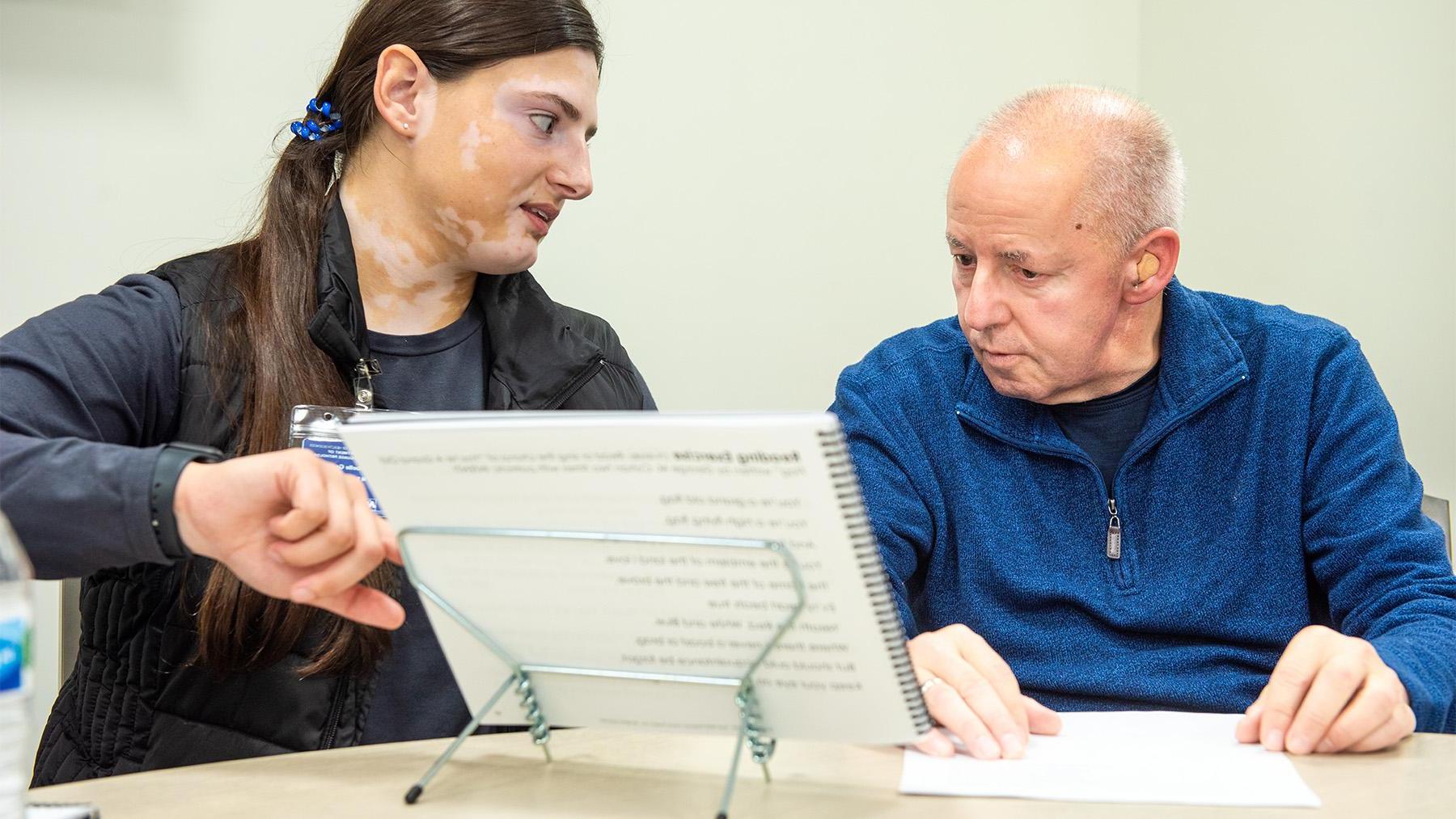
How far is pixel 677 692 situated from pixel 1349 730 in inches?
20.3

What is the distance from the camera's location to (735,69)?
7.37ft

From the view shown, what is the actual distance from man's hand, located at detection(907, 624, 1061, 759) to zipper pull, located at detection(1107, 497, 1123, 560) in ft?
1.34

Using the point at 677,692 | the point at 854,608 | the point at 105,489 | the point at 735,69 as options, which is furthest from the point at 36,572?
the point at 735,69

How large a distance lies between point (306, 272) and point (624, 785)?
87cm

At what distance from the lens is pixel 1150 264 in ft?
4.90

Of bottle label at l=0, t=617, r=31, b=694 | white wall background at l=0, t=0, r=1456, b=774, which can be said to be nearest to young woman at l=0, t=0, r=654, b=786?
bottle label at l=0, t=617, r=31, b=694

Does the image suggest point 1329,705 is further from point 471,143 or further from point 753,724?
point 471,143

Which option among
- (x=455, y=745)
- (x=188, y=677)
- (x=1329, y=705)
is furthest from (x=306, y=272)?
(x=1329, y=705)

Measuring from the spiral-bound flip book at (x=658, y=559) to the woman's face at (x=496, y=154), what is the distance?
2.67ft

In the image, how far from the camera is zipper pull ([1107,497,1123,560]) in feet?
4.66

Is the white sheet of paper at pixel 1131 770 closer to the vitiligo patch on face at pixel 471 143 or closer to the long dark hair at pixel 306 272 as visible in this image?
the long dark hair at pixel 306 272

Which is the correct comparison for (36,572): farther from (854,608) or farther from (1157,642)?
(1157,642)

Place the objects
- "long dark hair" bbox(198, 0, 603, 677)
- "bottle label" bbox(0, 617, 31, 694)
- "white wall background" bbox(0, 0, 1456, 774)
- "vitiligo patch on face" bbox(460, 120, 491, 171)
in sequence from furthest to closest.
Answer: "white wall background" bbox(0, 0, 1456, 774) < "vitiligo patch on face" bbox(460, 120, 491, 171) < "long dark hair" bbox(198, 0, 603, 677) < "bottle label" bbox(0, 617, 31, 694)

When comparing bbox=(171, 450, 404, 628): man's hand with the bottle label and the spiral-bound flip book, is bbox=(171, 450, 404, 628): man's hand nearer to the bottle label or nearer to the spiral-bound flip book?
the spiral-bound flip book
